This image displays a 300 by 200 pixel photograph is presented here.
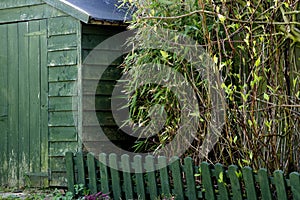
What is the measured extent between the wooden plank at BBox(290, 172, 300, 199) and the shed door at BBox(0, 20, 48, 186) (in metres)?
3.83

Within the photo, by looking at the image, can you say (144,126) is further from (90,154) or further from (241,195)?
(241,195)

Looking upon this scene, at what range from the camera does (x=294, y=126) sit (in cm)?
607

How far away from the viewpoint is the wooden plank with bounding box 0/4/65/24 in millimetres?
8414

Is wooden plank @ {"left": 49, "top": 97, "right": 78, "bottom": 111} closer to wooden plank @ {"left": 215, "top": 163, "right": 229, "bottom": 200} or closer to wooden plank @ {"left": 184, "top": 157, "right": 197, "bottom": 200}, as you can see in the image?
wooden plank @ {"left": 184, "top": 157, "right": 197, "bottom": 200}

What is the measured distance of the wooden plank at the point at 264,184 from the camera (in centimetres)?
583

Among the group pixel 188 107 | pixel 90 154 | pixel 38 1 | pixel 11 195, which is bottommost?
pixel 11 195

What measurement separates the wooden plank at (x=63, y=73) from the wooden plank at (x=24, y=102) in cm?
48

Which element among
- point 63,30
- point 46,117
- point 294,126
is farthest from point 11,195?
point 294,126

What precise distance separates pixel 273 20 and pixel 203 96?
4.20ft

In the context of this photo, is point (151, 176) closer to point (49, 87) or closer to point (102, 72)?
point (102, 72)

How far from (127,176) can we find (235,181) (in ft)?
5.27

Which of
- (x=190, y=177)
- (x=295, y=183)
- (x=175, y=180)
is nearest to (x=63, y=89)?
(x=175, y=180)

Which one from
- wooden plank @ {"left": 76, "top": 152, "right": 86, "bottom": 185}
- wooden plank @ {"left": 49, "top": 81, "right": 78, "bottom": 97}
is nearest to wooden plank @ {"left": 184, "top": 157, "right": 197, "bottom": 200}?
wooden plank @ {"left": 76, "top": 152, "right": 86, "bottom": 185}

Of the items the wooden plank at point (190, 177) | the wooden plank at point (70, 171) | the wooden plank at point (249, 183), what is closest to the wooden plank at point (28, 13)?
the wooden plank at point (70, 171)
